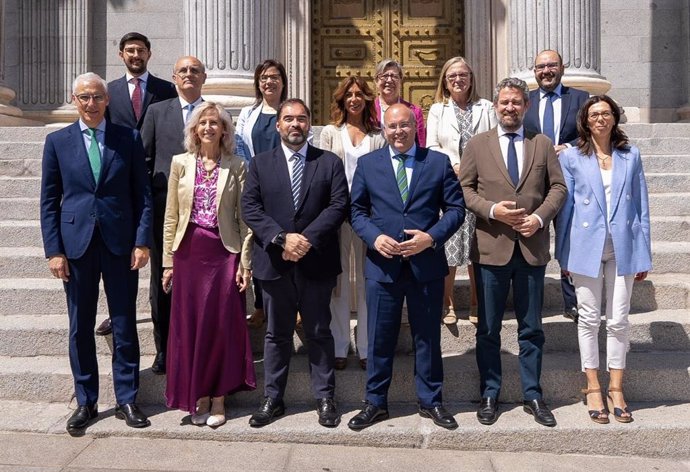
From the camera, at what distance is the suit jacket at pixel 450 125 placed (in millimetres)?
5465

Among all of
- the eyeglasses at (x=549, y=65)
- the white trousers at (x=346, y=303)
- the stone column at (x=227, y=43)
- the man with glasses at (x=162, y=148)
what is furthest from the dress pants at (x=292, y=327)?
the stone column at (x=227, y=43)

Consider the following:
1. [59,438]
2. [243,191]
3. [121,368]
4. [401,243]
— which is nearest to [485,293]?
[401,243]

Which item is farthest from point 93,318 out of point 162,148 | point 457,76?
point 457,76

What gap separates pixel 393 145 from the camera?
476cm

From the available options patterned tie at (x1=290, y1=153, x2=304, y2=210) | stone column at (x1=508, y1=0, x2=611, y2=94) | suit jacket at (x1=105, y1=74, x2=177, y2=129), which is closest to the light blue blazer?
patterned tie at (x1=290, y1=153, x2=304, y2=210)

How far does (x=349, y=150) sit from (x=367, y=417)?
6.25ft

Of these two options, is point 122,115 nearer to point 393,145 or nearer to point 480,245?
point 393,145

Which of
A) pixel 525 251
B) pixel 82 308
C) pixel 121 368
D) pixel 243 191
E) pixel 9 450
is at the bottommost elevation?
pixel 9 450

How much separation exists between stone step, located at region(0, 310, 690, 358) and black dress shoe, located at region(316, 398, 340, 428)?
2.10 ft

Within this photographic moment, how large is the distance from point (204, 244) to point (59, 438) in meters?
1.54

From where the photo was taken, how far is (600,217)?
466 centimetres

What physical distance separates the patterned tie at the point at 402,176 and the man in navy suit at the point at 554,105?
1.38 metres

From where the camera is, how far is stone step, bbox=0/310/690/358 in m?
5.40

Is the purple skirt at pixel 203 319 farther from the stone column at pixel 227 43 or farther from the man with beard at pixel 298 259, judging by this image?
the stone column at pixel 227 43
